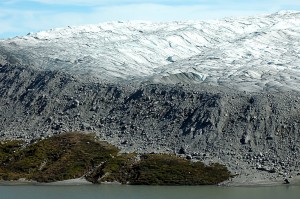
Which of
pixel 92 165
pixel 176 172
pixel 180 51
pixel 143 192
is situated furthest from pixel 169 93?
pixel 180 51

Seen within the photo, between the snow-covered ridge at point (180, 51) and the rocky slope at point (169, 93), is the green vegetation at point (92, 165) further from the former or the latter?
the snow-covered ridge at point (180, 51)

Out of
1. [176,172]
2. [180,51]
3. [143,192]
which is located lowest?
[176,172]

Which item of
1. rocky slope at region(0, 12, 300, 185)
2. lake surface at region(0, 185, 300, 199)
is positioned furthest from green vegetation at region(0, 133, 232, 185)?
lake surface at region(0, 185, 300, 199)

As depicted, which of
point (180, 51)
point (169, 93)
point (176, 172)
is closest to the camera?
point (176, 172)

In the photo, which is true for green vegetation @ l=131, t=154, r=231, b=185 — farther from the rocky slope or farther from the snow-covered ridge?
the snow-covered ridge

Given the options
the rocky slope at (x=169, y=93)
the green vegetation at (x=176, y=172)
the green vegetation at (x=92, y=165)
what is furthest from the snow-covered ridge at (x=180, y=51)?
the green vegetation at (x=176, y=172)

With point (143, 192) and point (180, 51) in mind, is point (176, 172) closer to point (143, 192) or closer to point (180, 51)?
point (143, 192)
